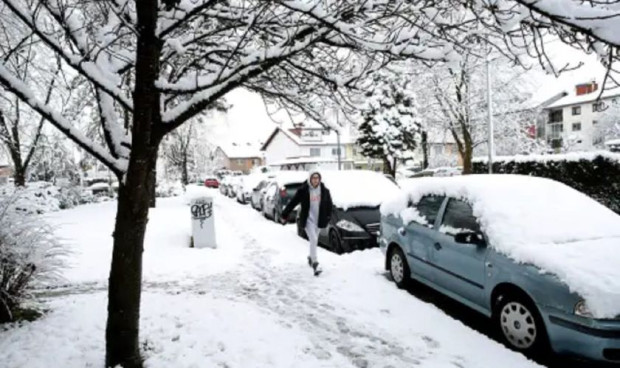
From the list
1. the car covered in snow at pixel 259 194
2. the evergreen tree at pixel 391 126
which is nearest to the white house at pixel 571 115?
the evergreen tree at pixel 391 126

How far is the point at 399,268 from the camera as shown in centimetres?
680

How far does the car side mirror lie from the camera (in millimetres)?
4973

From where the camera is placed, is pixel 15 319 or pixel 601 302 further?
pixel 15 319

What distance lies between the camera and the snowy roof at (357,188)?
9531 mm

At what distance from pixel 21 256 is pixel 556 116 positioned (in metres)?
66.8

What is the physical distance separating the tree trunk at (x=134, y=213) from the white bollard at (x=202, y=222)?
19.8ft

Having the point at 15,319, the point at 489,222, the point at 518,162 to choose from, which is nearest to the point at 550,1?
the point at 489,222

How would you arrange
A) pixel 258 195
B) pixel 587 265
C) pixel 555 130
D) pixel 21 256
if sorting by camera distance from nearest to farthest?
pixel 587 265 < pixel 21 256 < pixel 258 195 < pixel 555 130

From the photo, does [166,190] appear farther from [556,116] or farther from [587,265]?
[556,116]

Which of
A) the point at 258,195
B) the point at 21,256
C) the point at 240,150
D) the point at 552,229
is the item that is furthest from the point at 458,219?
the point at 240,150

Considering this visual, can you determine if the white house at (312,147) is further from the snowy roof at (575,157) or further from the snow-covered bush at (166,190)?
the snowy roof at (575,157)

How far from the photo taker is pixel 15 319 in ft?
17.7

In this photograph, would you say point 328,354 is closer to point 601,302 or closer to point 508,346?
point 508,346

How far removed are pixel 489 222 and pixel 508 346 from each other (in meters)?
1.30
